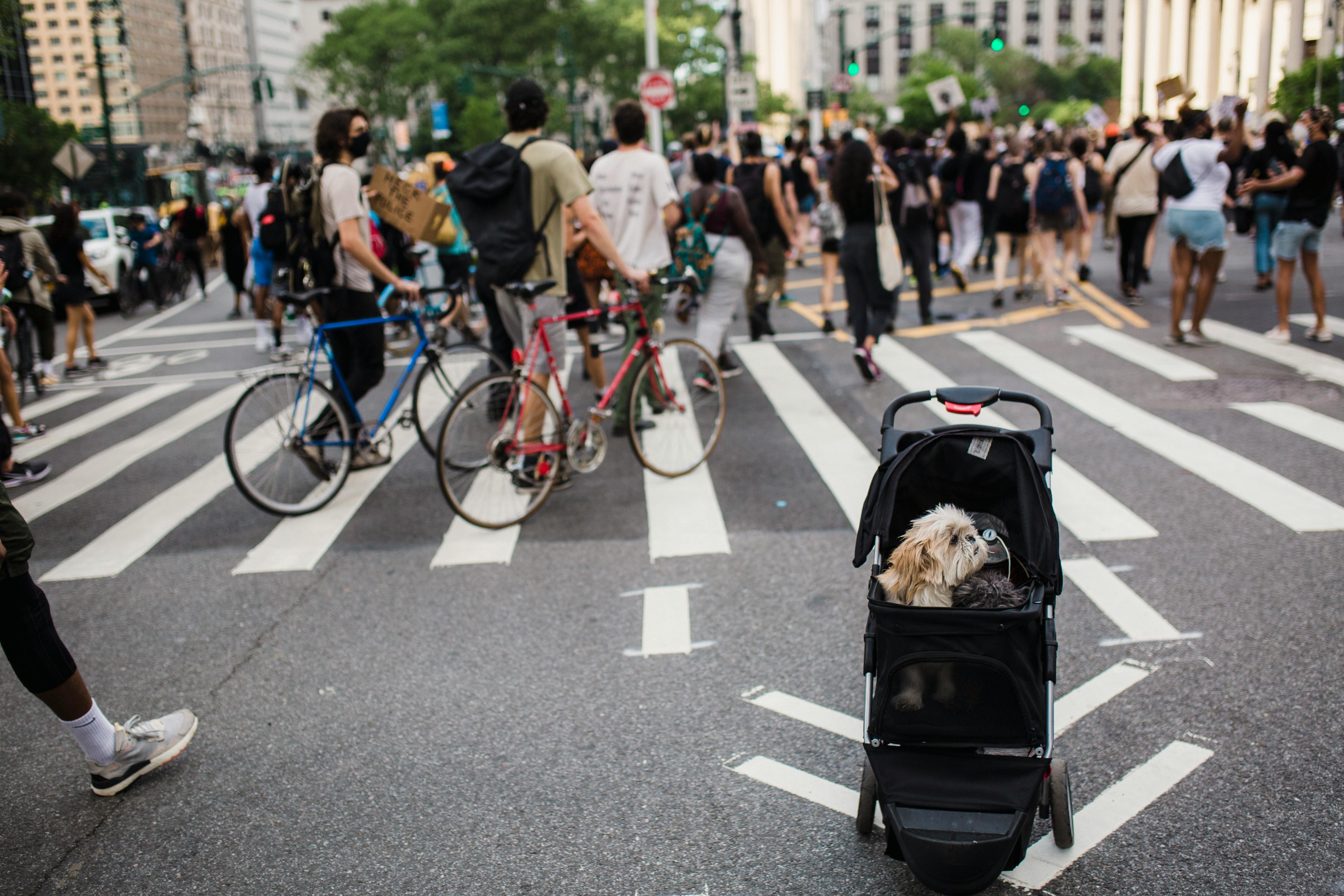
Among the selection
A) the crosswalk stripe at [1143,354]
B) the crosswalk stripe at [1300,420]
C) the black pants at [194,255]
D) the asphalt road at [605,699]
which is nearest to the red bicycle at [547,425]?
the asphalt road at [605,699]

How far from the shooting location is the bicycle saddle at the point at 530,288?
5.93m

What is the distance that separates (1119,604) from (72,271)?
11008 mm

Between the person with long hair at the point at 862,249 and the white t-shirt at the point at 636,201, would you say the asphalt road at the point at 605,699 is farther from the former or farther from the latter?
the person with long hair at the point at 862,249

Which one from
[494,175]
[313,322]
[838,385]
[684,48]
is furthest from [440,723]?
[684,48]

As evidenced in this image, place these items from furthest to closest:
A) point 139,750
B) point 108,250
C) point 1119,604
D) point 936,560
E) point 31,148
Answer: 1. point 31,148
2. point 108,250
3. point 1119,604
4. point 139,750
5. point 936,560

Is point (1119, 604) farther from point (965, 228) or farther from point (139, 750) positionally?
point (965, 228)

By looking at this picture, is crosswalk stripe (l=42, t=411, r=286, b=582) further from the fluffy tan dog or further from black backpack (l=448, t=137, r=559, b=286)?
the fluffy tan dog

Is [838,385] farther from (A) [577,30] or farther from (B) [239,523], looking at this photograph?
(A) [577,30]

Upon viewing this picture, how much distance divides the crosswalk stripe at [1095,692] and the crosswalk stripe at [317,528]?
3.71m

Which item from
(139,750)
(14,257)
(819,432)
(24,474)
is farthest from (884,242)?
(14,257)

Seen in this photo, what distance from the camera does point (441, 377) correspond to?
671 centimetres

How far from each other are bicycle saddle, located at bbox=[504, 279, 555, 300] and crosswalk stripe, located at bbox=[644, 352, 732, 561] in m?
0.95

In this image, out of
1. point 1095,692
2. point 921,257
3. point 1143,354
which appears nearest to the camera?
point 1095,692

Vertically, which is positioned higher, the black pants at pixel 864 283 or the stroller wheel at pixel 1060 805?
the black pants at pixel 864 283
